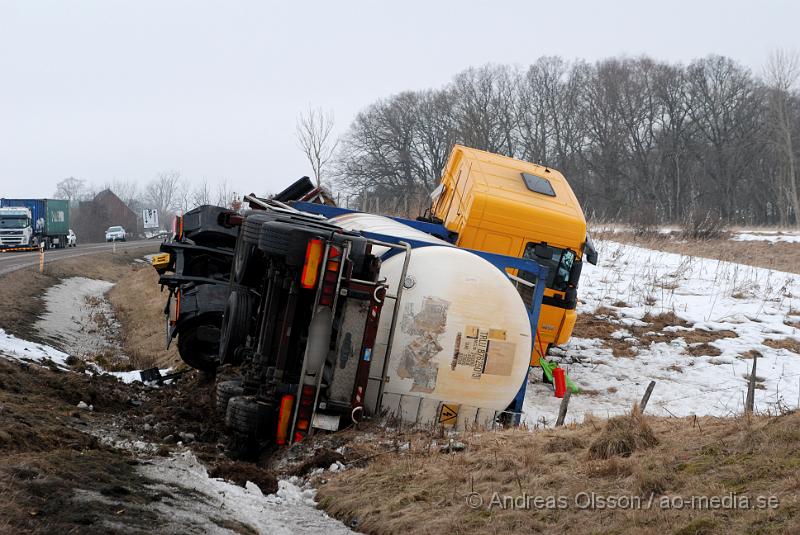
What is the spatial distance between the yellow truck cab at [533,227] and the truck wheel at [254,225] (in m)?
5.04

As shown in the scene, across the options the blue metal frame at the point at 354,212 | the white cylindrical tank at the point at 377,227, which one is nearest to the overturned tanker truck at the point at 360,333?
the white cylindrical tank at the point at 377,227

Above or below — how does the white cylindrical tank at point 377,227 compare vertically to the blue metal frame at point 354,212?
below

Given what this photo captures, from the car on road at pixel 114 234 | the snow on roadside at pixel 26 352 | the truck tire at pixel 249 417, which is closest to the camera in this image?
the truck tire at pixel 249 417

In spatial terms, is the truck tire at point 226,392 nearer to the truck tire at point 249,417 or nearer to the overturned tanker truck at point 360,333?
the overturned tanker truck at point 360,333

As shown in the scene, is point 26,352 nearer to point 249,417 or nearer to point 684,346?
point 249,417

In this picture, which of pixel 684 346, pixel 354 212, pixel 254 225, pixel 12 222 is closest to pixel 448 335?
pixel 254 225

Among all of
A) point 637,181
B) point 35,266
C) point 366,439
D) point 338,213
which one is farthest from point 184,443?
point 637,181

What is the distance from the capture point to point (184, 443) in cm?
859

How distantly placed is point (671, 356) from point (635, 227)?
1826 cm

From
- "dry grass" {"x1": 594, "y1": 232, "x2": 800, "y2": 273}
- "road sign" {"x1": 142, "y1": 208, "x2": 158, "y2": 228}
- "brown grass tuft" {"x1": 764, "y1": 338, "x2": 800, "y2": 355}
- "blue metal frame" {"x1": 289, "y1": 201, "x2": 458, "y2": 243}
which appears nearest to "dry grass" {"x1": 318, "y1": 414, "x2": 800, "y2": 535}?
"blue metal frame" {"x1": 289, "y1": 201, "x2": 458, "y2": 243}

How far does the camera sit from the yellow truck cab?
13.2m

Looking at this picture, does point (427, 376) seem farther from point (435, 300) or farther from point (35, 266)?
point (35, 266)

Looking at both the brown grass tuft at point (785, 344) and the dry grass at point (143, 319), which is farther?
the dry grass at point (143, 319)

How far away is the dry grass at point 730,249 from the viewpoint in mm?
25109
